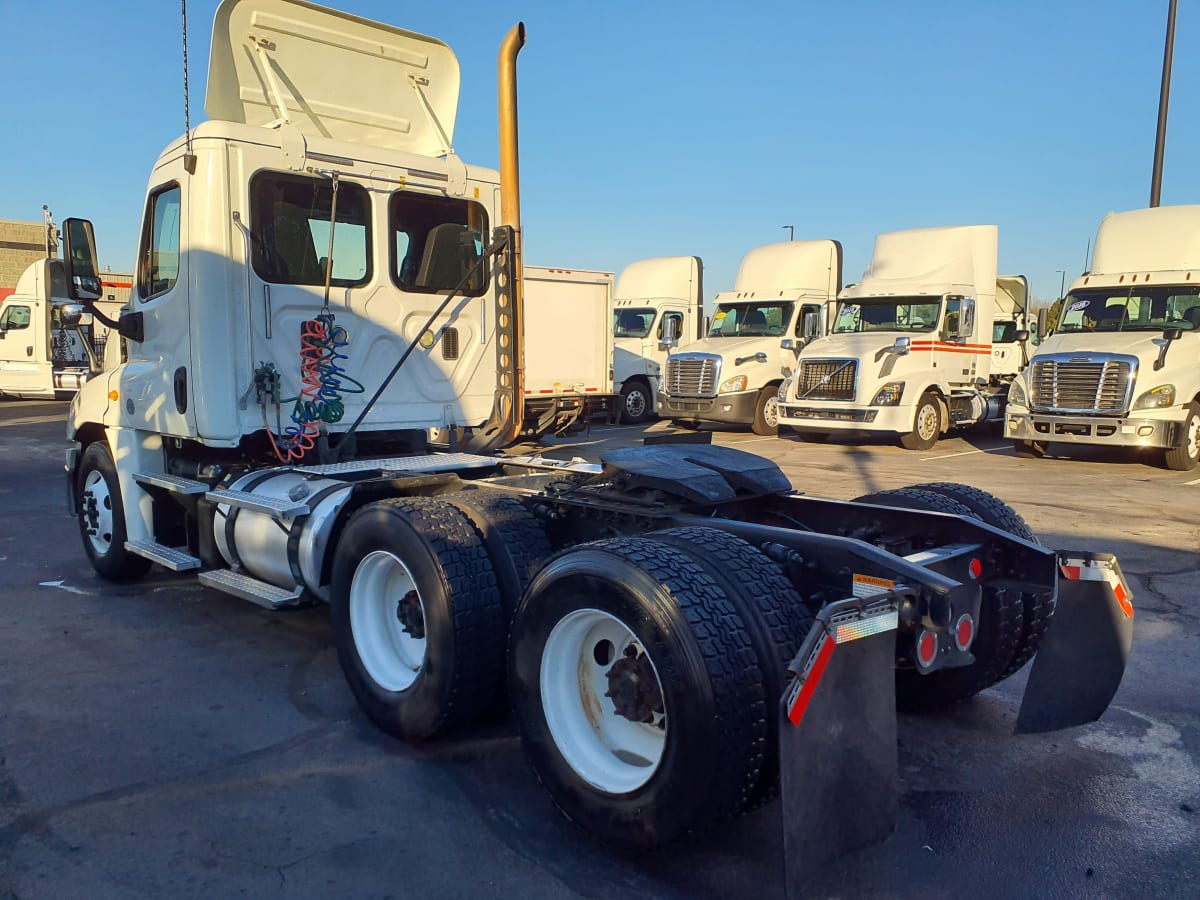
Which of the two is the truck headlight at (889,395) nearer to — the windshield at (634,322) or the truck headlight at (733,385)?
the truck headlight at (733,385)

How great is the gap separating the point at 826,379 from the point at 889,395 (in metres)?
1.19

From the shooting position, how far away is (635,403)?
2159 centimetres

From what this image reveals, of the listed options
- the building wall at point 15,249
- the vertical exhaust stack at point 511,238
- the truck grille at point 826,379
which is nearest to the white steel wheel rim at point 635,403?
the truck grille at point 826,379

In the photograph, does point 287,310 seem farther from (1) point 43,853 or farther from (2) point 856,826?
(2) point 856,826

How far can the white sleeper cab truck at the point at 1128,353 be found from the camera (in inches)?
502

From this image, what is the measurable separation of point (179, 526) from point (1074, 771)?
542 centimetres

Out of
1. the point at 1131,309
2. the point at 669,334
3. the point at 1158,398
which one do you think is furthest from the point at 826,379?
the point at 1158,398

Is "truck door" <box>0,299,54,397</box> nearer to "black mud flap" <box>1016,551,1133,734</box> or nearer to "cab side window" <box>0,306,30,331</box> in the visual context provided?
"cab side window" <box>0,306,30,331</box>

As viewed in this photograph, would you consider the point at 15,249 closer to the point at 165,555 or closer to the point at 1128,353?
the point at 165,555

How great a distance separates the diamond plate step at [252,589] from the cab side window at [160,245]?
1794mm

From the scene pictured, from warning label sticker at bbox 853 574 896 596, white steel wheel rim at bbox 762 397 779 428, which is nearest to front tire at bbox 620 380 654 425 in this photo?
white steel wheel rim at bbox 762 397 779 428

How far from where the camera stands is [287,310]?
18.5 feet

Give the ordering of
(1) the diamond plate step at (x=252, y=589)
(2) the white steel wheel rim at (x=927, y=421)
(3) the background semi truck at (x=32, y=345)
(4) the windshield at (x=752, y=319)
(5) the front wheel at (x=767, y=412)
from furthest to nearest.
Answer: (3) the background semi truck at (x=32, y=345) < (4) the windshield at (x=752, y=319) < (5) the front wheel at (x=767, y=412) < (2) the white steel wheel rim at (x=927, y=421) < (1) the diamond plate step at (x=252, y=589)

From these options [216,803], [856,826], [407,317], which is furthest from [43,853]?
[407,317]
